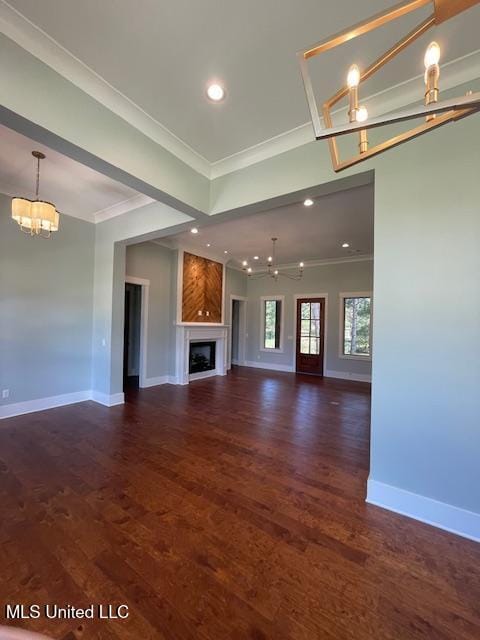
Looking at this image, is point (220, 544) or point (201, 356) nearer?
point (220, 544)

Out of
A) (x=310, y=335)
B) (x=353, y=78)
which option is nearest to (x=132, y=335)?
(x=310, y=335)

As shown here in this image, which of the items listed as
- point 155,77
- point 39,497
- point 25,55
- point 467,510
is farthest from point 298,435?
point 25,55

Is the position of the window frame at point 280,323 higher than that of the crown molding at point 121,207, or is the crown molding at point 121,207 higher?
the crown molding at point 121,207

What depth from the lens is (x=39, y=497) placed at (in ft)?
7.24

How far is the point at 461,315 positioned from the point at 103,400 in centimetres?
504

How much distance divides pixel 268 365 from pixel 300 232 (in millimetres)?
4660

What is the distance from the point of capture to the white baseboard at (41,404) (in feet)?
12.8

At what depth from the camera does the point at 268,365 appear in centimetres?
862

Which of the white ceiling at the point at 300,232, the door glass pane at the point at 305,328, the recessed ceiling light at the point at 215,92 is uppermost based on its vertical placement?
the recessed ceiling light at the point at 215,92

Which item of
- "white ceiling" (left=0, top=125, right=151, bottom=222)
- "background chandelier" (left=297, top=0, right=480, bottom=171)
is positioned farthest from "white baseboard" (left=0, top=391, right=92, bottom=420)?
"background chandelier" (left=297, top=0, right=480, bottom=171)

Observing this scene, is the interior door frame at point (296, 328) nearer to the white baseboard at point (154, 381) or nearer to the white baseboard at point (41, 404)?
the white baseboard at point (154, 381)

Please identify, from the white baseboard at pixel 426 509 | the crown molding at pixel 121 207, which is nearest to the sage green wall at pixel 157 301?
the crown molding at pixel 121 207

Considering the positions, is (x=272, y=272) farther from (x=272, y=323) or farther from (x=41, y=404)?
(x=41, y=404)

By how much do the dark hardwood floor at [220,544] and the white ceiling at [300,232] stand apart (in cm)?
329
